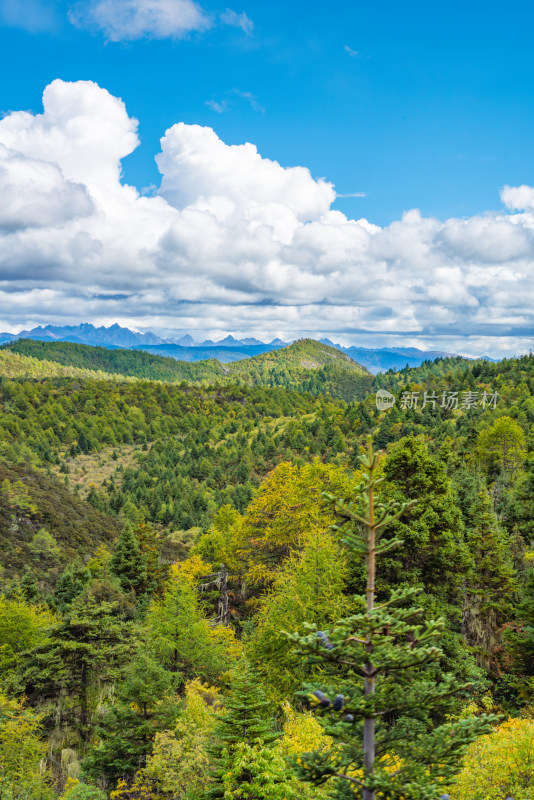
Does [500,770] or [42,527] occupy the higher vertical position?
[500,770]

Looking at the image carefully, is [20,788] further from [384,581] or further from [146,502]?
[146,502]

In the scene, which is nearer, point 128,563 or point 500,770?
point 500,770

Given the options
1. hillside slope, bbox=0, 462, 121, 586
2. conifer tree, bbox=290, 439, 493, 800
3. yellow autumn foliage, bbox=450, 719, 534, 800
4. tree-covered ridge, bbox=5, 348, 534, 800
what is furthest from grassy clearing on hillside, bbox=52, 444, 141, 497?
conifer tree, bbox=290, 439, 493, 800

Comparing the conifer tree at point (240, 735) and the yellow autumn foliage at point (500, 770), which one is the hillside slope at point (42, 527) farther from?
the yellow autumn foliage at point (500, 770)

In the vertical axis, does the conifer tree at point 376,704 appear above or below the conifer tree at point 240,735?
above

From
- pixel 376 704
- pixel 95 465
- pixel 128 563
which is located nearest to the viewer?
pixel 376 704

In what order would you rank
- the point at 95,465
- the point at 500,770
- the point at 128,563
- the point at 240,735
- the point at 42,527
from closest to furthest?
1. the point at 500,770
2. the point at 240,735
3. the point at 128,563
4. the point at 42,527
5. the point at 95,465

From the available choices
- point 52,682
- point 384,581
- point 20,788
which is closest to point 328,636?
point 384,581

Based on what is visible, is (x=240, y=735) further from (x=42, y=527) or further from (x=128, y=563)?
(x=42, y=527)

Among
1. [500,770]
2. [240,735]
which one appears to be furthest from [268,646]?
[500,770]

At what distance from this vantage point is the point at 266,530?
35.8 meters

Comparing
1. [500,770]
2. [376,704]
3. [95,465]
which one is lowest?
[95,465]

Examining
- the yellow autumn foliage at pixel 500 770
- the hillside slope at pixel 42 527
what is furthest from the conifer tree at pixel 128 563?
the yellow autumn foliage at pixel 500 770

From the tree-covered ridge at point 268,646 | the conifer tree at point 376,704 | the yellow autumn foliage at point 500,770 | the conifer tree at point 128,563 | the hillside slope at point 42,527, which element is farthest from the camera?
the hillside slope at point 42,527
